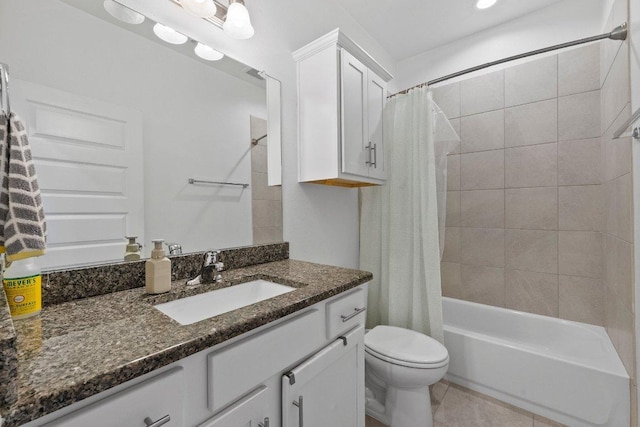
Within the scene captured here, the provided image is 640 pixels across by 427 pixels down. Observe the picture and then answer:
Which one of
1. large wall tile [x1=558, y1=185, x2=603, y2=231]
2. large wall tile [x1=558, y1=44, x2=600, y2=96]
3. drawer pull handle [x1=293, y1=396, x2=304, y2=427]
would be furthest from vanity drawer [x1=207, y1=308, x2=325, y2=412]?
large wall tile [x1=558, y1=44, x2=600, y2=96]

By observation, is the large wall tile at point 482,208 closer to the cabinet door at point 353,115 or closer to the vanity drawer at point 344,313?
the cabinet door at point 353,115

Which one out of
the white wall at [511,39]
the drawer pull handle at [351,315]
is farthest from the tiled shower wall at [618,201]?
the drawer pull handle at [351,315]

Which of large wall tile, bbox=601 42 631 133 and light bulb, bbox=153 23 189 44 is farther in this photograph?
large wall tile, bbox=601 42 631 133

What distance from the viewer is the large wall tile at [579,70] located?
183cm

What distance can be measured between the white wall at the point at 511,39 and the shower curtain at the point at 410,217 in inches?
35.0

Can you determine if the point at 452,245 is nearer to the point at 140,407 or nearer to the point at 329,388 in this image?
the point at 329,388

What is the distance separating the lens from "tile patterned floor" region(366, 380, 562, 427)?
1.53 metres

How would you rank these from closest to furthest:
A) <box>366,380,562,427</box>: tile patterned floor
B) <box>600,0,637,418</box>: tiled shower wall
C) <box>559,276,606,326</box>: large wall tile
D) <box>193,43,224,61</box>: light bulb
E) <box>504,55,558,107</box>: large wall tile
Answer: <box>193,43,224,61</box>: light bulb → <box>600,0,637,418</box>: tiled shower wall → <box>366,380,562,427</box>: tile patterned floor → <box>559,276,606,326</box>: large wall tile → <box>504,55,558,107</box>: large wall tile

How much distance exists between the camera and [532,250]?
6.71 ft

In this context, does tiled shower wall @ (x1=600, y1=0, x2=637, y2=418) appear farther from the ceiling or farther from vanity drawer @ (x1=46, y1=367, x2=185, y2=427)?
vanity drawer @ (x1=46, y1=367, x2=185, y2=427)

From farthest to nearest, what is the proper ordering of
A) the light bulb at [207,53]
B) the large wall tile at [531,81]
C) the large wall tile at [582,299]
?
the large wall tile at [531,81] → the large wall tile at [582,299] → the light bulb at [207,53]

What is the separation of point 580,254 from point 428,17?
196 centimetres

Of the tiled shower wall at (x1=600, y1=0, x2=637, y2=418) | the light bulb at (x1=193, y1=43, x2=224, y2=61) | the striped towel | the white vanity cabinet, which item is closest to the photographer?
the striped towel

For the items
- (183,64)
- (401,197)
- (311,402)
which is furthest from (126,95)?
(401,197)
